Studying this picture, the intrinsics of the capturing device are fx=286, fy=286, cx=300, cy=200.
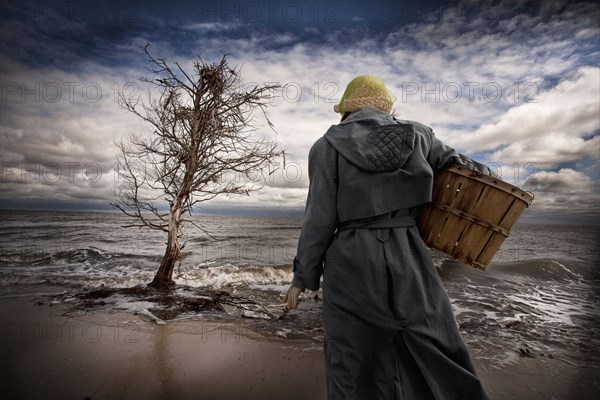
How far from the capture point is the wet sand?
2854 mm

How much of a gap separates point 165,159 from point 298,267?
571cm

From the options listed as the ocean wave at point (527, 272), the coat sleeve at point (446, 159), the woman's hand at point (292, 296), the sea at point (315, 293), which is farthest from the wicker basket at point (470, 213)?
the ocean wave at point (527, 272)

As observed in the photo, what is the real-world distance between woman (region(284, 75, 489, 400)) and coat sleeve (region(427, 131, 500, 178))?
10cm

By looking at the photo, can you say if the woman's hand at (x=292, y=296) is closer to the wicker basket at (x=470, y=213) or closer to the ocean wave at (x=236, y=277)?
the wicker basket at (x=470, y=213)

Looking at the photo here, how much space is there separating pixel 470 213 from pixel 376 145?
74cm

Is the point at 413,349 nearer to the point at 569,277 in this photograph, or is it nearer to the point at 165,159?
the point at 165,159

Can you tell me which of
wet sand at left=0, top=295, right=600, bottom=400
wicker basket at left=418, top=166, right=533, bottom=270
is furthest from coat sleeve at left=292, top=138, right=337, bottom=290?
wet sand at left=0, top=295, right=600, bottom=400

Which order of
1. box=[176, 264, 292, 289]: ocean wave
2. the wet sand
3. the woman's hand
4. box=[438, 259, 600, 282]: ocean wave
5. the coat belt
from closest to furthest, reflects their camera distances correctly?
the coat belt, the woman's hand, the wet sand, box=[176, 264, 292, 289]: ocean wave, box=[438, 259, 600, 282]: ocean wave

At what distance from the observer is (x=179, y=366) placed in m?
3.27

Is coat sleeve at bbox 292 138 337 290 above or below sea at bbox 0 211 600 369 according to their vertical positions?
above

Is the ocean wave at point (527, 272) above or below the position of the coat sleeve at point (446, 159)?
below

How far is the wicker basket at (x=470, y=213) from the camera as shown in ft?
5.47

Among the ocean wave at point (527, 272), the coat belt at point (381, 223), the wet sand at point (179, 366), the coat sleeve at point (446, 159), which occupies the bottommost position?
the ocean wave at point (527, 272)

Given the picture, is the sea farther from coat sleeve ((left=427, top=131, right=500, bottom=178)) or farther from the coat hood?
the coat hood
